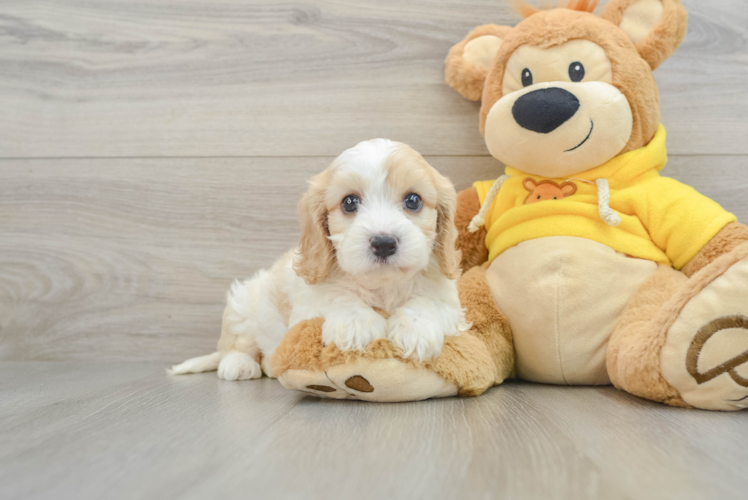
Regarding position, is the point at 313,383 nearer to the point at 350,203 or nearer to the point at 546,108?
the point at 350,203

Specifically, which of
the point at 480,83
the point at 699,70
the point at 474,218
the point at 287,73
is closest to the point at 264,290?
the point at 474,218

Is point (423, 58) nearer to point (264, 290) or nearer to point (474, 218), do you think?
point (474, 218)

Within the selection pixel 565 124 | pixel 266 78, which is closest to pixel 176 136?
pixel 266 78

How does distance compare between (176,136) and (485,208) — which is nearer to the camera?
(485,208)

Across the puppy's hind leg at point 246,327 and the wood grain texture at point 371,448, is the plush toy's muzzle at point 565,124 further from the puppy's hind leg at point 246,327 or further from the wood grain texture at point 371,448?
the puppy's hind leg at point 246,327

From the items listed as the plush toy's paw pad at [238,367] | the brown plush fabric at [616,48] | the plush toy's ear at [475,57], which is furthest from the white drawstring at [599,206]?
the plush toy's paw pad at [238,367]

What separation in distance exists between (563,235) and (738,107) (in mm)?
936

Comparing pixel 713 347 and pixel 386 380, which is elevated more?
pixel 713 347

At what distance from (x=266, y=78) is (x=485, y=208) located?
0.96m

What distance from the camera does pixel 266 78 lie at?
1924 mm

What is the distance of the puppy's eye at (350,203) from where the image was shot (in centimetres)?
123

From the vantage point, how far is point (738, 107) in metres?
1.78

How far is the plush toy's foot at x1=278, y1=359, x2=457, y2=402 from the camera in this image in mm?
1122

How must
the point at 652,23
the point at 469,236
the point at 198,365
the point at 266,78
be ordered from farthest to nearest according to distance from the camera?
the point at 266,78, the point at 198,365, the point at 469,236, the point at 652,23
